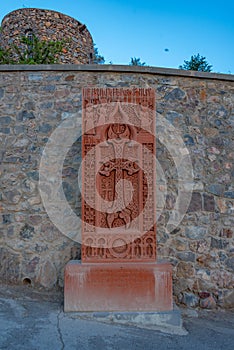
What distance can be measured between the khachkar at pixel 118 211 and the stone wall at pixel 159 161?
0.73m

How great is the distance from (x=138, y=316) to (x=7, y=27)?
1110 cm

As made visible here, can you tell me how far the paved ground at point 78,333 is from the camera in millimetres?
2334

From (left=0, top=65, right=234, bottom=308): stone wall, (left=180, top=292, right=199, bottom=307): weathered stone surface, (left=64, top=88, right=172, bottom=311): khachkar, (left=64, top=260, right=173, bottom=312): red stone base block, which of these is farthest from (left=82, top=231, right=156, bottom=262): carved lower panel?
(left=180, top=292, right=199, bottom=307): weathered stone surface

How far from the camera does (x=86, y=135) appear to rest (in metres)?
3.27

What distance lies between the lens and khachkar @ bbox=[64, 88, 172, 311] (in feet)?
9.78

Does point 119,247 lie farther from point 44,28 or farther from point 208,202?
point 44,28

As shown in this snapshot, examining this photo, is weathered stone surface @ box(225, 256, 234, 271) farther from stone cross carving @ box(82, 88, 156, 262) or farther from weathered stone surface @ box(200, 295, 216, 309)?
stone cross carving @ box(82, 88, 156, 262)

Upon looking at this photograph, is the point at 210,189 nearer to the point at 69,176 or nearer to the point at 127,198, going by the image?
the point at 127,198

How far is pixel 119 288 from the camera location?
9.81ft

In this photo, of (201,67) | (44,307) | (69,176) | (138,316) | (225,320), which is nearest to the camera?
(138,316)

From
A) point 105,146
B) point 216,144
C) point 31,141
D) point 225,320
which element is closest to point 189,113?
point 216,144

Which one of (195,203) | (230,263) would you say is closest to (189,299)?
(230,263)

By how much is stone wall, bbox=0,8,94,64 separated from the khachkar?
830cm

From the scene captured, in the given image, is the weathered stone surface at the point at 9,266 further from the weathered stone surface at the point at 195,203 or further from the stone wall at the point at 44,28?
the stone wall at the point at 44,28
